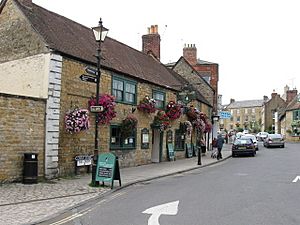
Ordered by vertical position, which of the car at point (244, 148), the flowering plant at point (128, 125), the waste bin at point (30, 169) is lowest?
the waste bin at point (30, 169)

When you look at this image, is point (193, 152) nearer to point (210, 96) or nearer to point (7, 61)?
point (210, 96)

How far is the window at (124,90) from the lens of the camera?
20.0m

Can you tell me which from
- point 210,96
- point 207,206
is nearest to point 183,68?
point 210,96

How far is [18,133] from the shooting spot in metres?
14.1

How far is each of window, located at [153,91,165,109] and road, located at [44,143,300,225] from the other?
32.8ft

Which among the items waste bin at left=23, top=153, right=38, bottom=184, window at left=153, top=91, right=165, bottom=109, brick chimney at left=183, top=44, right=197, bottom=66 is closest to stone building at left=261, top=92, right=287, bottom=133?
brick chimney at left=183, top=44, right=197, bottom=66

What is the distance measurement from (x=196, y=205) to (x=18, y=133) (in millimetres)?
7353

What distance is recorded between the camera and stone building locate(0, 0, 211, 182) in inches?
560

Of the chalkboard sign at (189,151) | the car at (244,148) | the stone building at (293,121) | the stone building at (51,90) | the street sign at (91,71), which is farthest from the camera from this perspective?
the stone building at (293,121)

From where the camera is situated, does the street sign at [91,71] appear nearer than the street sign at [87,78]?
No

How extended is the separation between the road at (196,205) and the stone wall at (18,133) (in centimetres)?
400

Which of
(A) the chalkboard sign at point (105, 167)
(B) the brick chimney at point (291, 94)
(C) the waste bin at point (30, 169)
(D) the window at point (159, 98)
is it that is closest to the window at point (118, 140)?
(D) the window at point (159, 98)

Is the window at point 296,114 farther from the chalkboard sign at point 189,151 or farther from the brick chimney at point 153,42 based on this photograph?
the brick chimney at point 153,42

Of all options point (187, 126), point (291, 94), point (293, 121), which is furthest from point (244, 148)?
point (291, 94)
